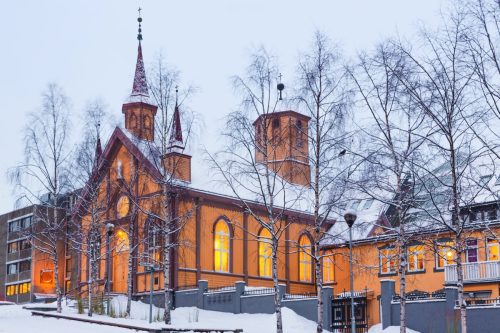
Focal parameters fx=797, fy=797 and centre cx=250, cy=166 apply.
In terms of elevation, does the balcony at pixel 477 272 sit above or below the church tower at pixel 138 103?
below

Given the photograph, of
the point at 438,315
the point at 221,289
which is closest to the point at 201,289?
the point at 221,289

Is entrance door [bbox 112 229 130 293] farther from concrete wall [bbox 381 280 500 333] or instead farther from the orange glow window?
concrete wall [bbox 381 280 500 333]

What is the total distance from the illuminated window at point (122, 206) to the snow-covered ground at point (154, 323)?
20.4ft

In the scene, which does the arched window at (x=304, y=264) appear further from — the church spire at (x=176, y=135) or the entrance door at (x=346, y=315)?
the church spire at (x=176, y=135)

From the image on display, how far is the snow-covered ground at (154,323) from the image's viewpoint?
95.0 feet

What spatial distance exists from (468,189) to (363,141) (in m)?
4.95

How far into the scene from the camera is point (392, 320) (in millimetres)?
36125

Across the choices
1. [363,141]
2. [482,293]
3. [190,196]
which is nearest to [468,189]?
[363,141]

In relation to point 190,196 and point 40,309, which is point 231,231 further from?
point 40,309

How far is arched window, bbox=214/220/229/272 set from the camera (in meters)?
45.5

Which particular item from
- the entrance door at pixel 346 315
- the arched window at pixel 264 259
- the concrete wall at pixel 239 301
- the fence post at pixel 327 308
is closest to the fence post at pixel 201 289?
the concrete wall at pixel 239 301

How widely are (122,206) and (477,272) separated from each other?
68.8 ft

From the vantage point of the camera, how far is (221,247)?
Result: 4594cm

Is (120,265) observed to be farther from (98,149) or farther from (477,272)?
(477,272)
